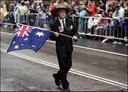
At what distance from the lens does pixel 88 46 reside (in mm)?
15508

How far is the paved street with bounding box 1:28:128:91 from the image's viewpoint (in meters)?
8.49

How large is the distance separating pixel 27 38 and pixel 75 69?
389 cm

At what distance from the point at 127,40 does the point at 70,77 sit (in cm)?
683

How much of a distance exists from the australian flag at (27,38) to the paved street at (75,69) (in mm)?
1499

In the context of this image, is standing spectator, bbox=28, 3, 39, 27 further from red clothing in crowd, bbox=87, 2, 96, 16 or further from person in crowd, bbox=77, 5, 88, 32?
red clothing in crowd, bbox=87, 2, 96, 16

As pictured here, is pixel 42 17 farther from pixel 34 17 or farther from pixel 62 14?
pixel 62 14

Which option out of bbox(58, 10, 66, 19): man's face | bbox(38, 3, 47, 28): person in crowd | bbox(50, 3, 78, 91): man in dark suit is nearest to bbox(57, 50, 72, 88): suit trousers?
bbox(50, 3, 78, 91): man in dark suit

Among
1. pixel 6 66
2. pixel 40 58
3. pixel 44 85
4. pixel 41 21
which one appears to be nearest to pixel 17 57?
pixel 40 58

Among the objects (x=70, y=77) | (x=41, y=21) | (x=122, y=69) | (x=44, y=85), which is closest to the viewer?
(x=44, y=85)

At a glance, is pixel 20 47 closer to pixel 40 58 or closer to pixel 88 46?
pixel 40 58

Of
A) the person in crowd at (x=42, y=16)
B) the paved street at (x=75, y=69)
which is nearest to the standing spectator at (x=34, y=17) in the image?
the person in crowd at (x=42, y=16)

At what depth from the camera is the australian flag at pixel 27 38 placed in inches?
260

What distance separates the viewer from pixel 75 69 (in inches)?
415

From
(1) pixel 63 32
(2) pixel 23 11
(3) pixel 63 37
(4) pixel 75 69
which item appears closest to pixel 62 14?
(1) pixel 63 32
